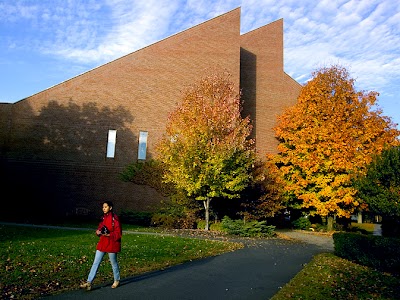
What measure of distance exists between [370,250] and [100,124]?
2212cm

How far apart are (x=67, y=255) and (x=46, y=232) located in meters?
6.52

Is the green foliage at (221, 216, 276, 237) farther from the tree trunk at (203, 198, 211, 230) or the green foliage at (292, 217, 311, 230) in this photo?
the green foliage at (292, 217, 311, 230)

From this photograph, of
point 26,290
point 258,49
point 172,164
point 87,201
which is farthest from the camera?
point 258,49

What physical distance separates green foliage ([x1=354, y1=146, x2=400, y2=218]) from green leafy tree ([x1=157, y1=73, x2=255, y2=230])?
6.54 meters

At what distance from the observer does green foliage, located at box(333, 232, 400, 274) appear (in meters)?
11.2

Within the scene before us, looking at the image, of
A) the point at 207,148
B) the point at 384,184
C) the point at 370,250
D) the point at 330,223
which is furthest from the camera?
the point at 330,223

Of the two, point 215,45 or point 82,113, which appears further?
point 215,45

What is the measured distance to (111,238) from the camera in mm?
7738

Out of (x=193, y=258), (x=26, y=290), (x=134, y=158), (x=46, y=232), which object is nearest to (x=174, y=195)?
(x=134, y=158)

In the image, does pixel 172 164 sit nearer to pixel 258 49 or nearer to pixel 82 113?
pixel 82 113

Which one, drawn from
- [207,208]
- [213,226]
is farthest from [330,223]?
[207,208]

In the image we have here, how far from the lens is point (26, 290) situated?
24.0ft

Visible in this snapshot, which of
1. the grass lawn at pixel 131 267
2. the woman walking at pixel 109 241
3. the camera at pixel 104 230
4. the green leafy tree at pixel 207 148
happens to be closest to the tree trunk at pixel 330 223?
the green leafy tree at pixel 207 148

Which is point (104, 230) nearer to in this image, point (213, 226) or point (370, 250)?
point (370, 250)
